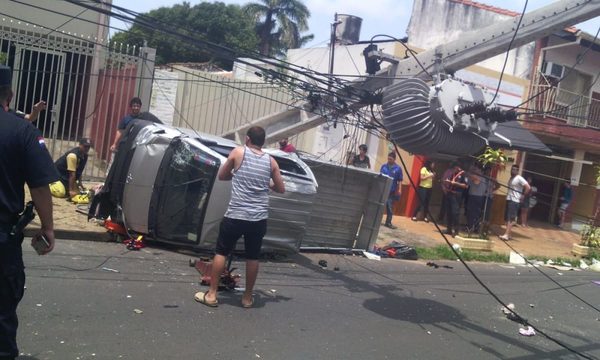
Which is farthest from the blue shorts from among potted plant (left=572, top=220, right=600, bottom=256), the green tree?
the green tree

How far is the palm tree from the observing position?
42.4 metres

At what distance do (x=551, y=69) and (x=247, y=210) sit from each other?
1589 cm

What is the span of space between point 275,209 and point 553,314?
3904 mm

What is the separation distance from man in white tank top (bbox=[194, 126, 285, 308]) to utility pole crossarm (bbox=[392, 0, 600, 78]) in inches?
106

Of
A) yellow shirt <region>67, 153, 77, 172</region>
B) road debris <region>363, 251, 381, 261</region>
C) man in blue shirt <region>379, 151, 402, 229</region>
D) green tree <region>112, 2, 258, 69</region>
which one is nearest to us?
yellow shirt <region>67, 153, 77, 172</region>

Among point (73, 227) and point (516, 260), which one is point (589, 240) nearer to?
point (516, 260)

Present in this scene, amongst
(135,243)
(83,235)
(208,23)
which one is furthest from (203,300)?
(208,23)

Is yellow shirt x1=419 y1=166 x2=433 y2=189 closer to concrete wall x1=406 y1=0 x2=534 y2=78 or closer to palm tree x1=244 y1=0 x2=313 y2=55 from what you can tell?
concrete wall x1=406 y1=0 x2=534 y2=78

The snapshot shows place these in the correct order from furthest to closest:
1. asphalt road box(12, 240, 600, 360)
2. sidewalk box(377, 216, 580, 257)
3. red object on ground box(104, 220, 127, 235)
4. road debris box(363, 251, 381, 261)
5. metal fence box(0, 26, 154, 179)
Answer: sidewalk box(377, 216, 580, 257)
metal fence box(0, 26, 154, 179)
road debris box(363, 251, 381, 261)
red object on ground box(104, 220, 127, 235)
asphalt road box(12, 240, 600, 360)

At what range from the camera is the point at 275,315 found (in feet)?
19.5

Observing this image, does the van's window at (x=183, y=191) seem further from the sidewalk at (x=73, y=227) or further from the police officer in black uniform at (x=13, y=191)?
the police officer in black uniform at (x=13, y=191)

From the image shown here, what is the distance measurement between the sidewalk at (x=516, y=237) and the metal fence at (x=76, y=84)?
5888 millimetres

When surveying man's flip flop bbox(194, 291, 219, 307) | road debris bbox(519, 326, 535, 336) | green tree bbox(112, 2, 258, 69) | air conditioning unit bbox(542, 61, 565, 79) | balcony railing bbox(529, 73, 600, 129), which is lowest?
road debris bbox(519, 326, 535, 336)

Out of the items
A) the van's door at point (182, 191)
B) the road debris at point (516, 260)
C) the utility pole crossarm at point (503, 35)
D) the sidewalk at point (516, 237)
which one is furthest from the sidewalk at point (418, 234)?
the utility pole crossarm at point (503, 35)
